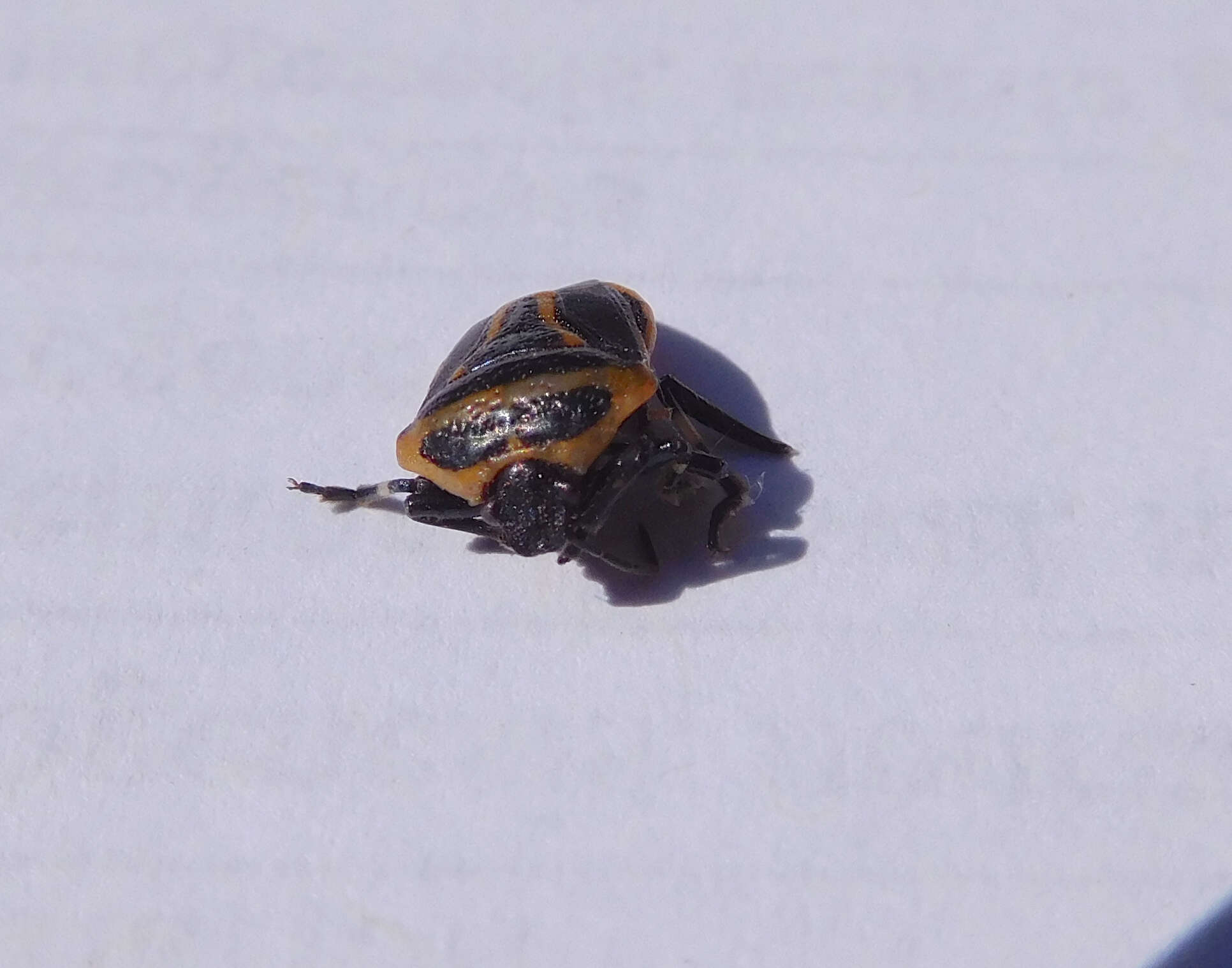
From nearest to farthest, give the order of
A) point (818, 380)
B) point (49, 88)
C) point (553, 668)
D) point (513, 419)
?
point (513, 419), point (553, 668), point (818, 380), point (49, 88)

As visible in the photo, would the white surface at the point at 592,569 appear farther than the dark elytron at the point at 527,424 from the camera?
No

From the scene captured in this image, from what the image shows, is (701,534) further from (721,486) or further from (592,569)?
(592,569)

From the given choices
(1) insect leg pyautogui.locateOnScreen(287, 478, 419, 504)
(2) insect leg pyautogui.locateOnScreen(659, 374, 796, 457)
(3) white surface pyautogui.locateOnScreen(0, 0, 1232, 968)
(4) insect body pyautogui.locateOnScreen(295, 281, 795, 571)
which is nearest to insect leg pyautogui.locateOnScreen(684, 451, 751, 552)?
(4) insect body pyautogui.locateOnScreen(295, 281, 795, 571)

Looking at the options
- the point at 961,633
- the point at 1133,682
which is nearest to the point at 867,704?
the point at 961,633

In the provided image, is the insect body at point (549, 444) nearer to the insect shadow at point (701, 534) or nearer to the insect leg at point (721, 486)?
the insect leg at point (721, 486)

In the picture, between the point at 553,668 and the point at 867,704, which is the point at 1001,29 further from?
the point at 553,668

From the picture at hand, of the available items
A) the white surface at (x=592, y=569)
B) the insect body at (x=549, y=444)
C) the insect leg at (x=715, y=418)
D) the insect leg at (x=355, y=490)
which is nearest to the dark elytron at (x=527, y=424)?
the insect body at (x=549, y=444)
